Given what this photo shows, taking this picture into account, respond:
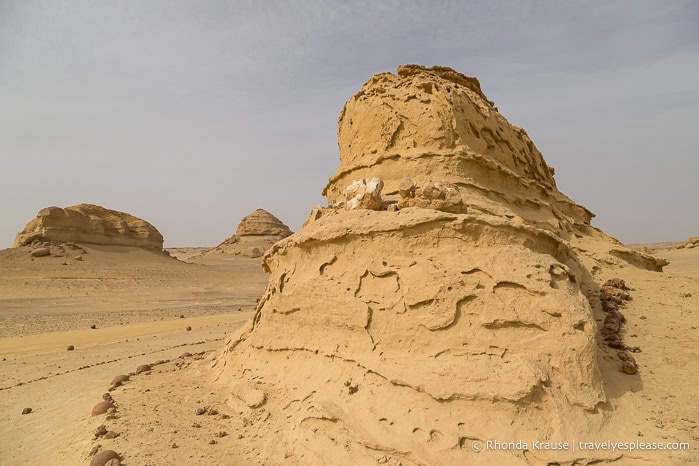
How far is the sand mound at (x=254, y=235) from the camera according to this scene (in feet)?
154

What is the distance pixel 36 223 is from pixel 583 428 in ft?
112

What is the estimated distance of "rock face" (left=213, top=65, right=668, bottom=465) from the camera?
340 cm

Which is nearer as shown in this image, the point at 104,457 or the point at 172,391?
the point at 104,457

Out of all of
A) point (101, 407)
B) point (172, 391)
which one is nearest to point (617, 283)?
point (172, 391)

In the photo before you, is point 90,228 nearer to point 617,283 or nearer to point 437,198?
point 437,198

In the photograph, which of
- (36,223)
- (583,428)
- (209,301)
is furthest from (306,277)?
(36,223)

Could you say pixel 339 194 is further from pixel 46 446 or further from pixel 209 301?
pixel 209 301

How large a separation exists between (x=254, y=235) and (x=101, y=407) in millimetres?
45544

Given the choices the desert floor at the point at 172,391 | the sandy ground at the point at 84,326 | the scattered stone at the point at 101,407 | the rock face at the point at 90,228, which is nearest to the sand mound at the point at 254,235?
the rock face at the point at 90,228

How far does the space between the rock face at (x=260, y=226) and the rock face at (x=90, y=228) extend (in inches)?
604

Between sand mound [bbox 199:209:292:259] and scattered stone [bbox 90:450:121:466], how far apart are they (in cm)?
4267

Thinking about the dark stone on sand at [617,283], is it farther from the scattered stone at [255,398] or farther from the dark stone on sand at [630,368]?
the scattered stone at [255,398]

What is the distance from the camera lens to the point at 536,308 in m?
3.88

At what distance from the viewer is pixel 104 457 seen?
367 cm
